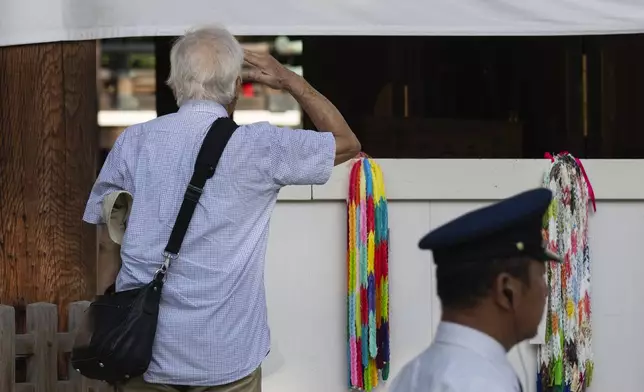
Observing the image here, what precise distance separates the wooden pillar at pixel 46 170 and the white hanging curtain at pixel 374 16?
379mm

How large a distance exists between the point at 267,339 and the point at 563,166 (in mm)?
1978

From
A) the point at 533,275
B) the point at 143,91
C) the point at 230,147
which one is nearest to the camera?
the point at 533,275

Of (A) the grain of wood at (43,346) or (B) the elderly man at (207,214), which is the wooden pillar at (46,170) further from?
(B) the elderly man at (207,214)

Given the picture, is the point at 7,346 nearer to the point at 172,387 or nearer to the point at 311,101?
the point at 172,387

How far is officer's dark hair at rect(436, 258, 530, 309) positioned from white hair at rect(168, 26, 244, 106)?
125 centimetres

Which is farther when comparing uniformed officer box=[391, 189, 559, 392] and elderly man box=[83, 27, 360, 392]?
elderly man box=[83, 27, 360, 392]

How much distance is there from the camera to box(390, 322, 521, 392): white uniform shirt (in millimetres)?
1948

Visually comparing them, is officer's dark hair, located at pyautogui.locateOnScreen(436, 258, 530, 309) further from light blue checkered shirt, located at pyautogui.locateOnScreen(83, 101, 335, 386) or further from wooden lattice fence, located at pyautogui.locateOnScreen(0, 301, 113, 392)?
wooden lattice fence, located at pyautogui.locateOnScreen(0, 301, 113, 392)

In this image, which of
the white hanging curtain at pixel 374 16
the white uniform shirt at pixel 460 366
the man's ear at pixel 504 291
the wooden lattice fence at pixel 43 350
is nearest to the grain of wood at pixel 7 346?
the wooden lattice fence at pixel 43 350

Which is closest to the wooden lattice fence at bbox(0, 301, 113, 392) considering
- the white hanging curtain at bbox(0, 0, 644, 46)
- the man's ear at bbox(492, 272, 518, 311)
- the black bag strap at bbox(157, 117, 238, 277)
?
the white hanging curtain at bbox(0, 0, 644, 46)

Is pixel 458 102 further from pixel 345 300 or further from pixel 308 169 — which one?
pixel 308 169

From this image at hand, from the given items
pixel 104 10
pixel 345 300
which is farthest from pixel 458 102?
pixel 104 10

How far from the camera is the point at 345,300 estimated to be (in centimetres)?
471

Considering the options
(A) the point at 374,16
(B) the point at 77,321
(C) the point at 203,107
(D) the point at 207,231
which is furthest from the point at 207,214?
(B) the point at 77,321
